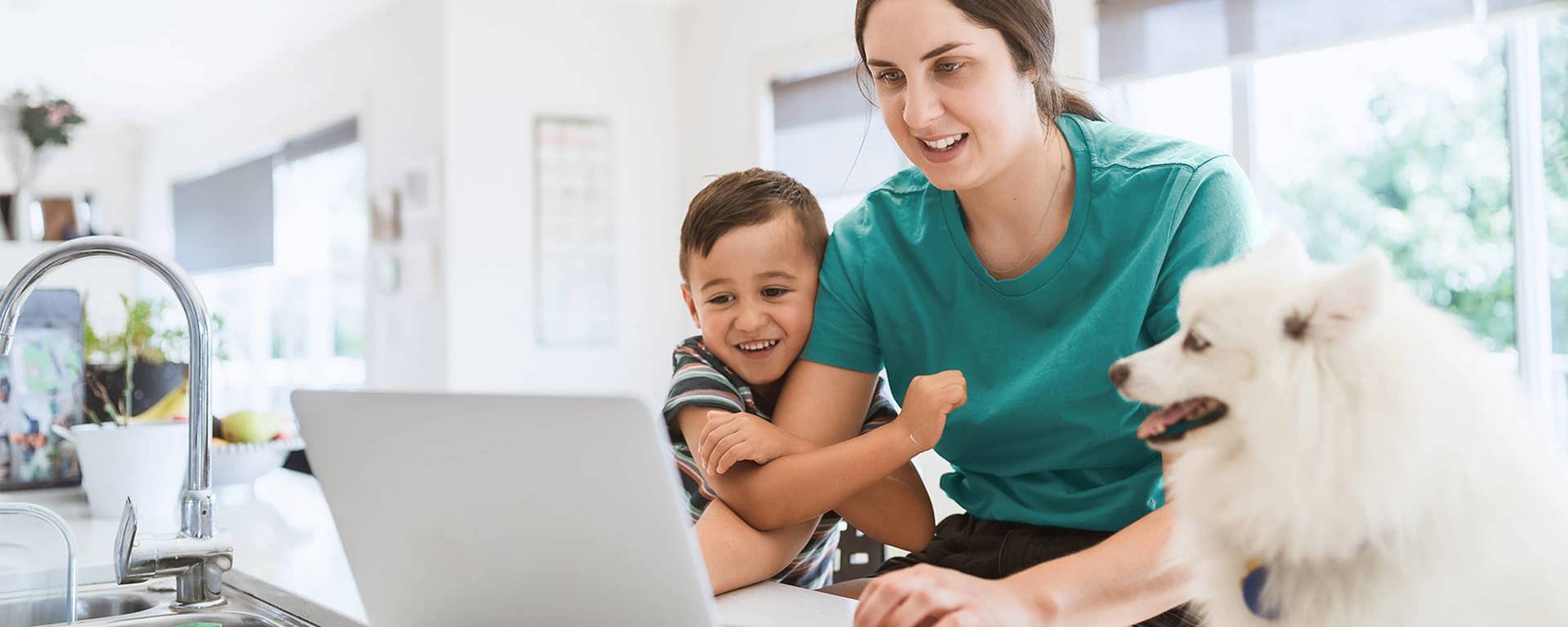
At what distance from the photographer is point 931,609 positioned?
738mm

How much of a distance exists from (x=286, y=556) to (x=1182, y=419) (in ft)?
3.61

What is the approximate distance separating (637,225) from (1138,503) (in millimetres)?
4268

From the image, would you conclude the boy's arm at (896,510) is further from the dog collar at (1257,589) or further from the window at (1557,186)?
the window at (1557,186)

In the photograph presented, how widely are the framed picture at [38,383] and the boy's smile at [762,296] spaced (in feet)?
3.53

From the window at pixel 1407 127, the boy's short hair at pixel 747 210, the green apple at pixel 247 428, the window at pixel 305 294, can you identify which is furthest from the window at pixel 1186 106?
the window at pixel 305 294

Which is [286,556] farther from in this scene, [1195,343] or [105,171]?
[105,171]

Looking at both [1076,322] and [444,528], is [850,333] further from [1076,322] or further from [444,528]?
[444,528]

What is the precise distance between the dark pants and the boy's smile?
28 centimetres

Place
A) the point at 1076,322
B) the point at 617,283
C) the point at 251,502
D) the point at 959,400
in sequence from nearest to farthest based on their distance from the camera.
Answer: the point at 959,400, the point at 1076,322, the point at 251,502, the point at 617,283

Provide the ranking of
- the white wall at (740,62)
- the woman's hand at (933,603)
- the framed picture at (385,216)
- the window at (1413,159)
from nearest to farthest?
1. the woman's hand at (933,603)
2. the window at (1413,159)
3. the white wall at (740,62)
4. the framed picture at (385,216)

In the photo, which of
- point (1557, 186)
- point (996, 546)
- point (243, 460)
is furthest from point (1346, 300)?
point (1557, 186)

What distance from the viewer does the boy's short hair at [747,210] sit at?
4.50ft

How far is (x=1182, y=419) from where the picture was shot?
55cm

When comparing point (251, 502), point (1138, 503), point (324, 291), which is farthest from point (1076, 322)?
point (324, 291)
